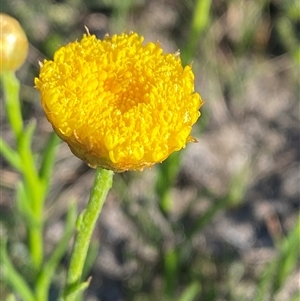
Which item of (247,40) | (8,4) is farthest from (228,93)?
(8,4)

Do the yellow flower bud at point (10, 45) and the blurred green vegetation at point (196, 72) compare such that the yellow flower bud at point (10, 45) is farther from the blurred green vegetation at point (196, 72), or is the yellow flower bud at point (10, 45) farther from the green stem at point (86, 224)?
the blurred green vegetation at point (196, 72)

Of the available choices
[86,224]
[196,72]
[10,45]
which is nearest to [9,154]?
[10,45]

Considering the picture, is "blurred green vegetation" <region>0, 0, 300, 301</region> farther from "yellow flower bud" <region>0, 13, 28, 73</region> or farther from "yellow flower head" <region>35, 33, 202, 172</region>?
"yellow flower head" <region>35, 33, 202, 172</region>

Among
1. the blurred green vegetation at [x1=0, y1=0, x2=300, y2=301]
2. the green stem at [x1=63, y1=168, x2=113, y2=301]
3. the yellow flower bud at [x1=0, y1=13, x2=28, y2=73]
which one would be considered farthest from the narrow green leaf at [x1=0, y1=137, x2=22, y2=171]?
the blurred green vegetation at [x1=0, y1=0, x2=300, y2=301]

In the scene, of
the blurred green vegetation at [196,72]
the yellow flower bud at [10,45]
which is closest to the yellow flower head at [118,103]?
the yellow flower bud at [10,45]

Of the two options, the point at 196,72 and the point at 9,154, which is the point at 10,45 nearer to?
the point at 9,154
